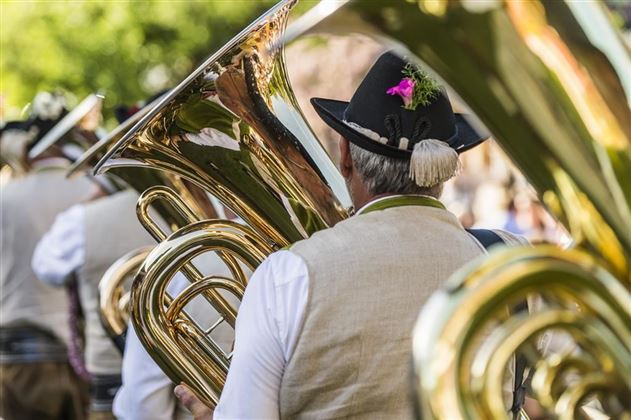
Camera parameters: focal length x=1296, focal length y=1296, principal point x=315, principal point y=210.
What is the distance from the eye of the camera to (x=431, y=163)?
249 centimetres

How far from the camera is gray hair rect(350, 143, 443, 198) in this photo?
2.49 metres

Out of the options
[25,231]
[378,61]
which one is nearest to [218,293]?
[378,61]

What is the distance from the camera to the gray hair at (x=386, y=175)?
2494 millimetres

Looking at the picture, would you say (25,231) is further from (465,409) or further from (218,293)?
(465,409)

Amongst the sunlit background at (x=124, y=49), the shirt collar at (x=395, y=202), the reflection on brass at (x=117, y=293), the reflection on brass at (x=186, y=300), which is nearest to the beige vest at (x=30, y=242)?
the reflection on brass at (x=117, y=293)

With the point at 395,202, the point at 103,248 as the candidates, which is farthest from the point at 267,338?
the point at 103,248

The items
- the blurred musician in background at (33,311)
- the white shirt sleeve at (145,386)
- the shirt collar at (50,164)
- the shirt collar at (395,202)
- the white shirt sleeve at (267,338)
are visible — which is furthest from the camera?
the shirt collar at (50,164)

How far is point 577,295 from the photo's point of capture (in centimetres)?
148

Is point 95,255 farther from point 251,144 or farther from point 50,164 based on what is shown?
point 251,144

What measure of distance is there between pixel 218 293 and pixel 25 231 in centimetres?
363

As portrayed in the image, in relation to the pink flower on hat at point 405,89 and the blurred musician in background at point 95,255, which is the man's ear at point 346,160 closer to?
the pink flower on hat at point 405,89

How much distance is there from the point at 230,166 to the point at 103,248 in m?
2.74

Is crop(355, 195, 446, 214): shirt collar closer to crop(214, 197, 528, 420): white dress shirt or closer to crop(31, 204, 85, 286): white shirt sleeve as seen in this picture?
crop(214, 197, 528, 420): white dress shirt

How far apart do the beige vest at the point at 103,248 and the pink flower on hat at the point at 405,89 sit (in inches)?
115
